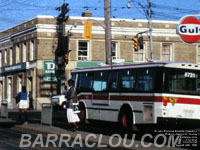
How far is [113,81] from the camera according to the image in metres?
20.8

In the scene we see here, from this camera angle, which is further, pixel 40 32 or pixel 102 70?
pixel 40 32

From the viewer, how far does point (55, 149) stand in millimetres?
13461

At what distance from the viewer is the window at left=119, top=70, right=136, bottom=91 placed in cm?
1938

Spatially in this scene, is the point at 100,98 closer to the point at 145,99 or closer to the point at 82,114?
the point at 82,114

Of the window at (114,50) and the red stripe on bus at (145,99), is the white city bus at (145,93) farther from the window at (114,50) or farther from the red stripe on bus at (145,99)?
the window at (114,50)

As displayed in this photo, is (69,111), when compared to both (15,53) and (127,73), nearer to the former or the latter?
(127,73)

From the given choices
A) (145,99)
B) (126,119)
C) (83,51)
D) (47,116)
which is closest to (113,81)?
(126,119)

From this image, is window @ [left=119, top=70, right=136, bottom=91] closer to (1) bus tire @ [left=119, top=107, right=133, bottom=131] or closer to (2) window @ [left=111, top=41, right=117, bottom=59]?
(1) bus tire @ [left=119, top=107, right=133, bottom=131]

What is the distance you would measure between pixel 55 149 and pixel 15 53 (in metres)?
44.1

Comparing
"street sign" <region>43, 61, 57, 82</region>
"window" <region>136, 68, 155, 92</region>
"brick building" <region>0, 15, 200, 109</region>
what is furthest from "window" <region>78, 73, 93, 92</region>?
"brick building" <region>0, 15, 200, 109</region>

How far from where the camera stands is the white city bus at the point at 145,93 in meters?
17.3

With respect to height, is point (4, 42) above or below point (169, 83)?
above

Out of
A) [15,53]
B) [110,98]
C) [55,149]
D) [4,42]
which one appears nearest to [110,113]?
[110,98]

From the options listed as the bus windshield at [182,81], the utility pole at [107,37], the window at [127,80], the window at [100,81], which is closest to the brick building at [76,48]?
the utility pole at [107,37]
